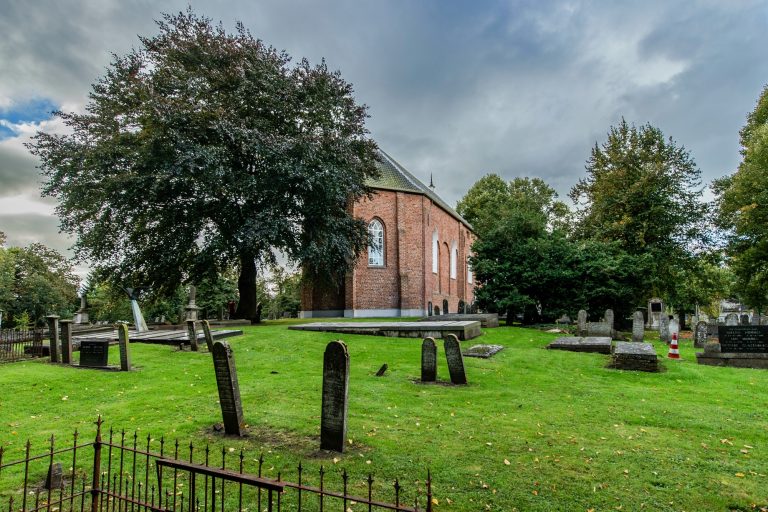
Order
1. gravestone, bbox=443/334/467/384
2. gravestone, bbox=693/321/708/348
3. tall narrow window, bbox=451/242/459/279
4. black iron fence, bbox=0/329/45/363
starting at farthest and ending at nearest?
tall narrow window, bbox=451/242/459/279 < gravestone, bbox=693/321/708/348 < black iron fence, bbox=0/329/45/363 < gravestone, bbox=443/334/467/384

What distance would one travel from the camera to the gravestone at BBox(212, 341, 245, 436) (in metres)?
6.09

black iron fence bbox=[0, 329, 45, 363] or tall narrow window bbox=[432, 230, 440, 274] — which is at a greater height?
tall narrow window bbox=[432, 230, 440, 274]

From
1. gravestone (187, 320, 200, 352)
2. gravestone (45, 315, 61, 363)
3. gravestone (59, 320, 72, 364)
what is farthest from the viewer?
gravestone (187, 320, 200, 352)

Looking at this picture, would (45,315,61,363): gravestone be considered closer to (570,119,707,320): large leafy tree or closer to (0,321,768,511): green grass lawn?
(0,321,768,511): green grass lawn

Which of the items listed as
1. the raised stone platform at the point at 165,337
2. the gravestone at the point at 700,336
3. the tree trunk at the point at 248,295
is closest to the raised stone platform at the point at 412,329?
the raised stone platform at the point at 165,337

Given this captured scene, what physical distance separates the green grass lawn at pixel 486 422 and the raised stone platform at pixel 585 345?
72.2 inches

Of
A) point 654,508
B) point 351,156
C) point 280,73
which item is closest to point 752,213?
point 351,156

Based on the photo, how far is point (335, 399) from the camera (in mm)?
5613

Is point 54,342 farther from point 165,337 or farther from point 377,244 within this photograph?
point 377,244

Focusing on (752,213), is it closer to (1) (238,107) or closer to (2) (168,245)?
(1) (238,107)

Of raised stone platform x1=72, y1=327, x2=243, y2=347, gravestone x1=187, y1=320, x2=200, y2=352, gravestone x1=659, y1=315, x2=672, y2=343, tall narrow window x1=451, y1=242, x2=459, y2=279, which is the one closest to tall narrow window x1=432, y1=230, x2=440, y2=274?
tall narrow window x1=451, y1=242, x2=459, y2=279

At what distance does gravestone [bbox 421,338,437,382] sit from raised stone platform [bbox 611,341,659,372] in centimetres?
534

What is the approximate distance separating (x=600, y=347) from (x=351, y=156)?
46.8 ft

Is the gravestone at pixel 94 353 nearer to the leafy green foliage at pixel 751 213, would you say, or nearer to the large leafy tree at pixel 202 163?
the large leafy tree at pixel 202 163
